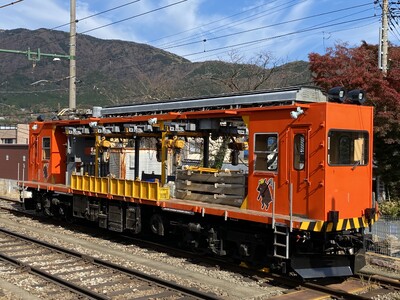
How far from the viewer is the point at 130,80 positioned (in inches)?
3487

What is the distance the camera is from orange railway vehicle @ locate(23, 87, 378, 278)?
8.70 metres

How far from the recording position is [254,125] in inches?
382

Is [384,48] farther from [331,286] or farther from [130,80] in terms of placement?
[130,80]

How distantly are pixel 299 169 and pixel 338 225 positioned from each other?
1216mm

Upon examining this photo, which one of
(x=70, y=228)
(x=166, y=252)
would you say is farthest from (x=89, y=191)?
(x=166, y=252)

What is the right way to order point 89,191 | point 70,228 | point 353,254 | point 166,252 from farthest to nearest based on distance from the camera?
point 70,228 < point 89,191 < point 166,252 < point 353,254

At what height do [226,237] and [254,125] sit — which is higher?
[254,125]

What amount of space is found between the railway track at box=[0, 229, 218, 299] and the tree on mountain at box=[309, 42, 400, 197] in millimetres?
7923

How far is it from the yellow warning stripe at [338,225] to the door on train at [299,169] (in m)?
0.52

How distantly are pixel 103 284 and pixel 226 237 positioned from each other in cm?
270

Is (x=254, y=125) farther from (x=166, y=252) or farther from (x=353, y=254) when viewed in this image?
(x=166, y=252)

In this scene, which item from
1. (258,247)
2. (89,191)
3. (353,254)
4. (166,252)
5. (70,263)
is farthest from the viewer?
(89,191)

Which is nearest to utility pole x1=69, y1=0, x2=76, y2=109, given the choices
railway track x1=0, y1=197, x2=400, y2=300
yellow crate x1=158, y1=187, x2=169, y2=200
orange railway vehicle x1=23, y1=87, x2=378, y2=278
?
orange railway vehicle x1=23, y1=87, x2=378, y2=278

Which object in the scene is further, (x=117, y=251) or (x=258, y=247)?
(x=117, y=251)
